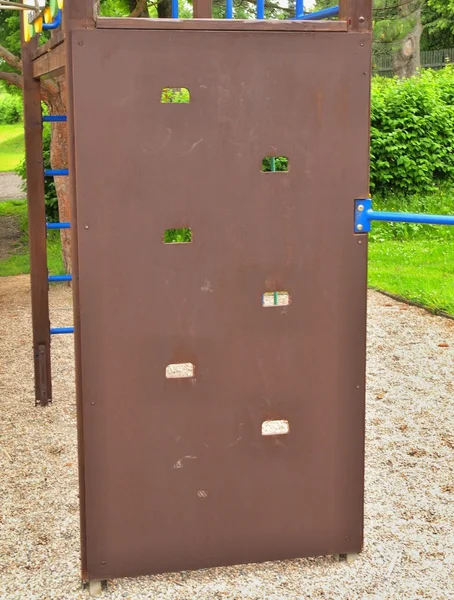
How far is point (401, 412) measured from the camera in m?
4.81

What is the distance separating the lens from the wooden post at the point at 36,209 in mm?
4555

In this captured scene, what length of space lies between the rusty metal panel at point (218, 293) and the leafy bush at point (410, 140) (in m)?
8.61

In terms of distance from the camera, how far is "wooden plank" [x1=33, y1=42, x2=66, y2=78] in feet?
11.1

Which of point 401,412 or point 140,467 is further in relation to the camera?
point 401,412

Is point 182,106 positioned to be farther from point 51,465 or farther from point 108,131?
point 51,465

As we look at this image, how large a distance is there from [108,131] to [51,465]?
6.50 ft

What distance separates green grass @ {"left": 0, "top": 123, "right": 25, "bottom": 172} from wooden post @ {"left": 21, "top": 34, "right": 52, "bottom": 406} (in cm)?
1865

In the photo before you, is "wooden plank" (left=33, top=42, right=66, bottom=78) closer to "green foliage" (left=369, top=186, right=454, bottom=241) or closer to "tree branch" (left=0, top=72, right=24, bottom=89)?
"tree branch" (left=0, top=72, right=24, bottom=89)

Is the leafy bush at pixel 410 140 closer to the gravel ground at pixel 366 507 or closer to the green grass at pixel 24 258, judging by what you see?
the green grass at pixel 24 258

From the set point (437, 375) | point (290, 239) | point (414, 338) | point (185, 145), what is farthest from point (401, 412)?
point (185, 145)

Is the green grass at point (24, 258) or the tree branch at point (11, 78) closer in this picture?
the tree branch at point (11, 78)

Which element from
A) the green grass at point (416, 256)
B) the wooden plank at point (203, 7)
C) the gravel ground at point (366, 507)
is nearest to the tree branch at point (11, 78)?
the gravel ground at point (366, 507)

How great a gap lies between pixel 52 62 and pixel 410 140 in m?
8.31

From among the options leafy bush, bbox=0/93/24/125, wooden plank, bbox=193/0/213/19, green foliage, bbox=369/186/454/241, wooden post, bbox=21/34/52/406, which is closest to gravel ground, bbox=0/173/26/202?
green foliage, bbox=369/186/454/241
